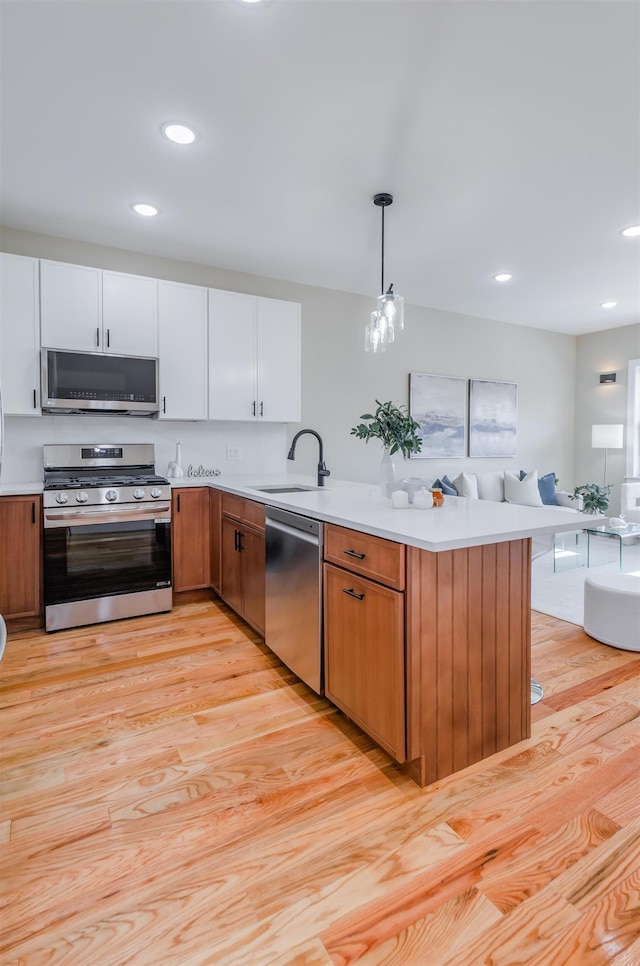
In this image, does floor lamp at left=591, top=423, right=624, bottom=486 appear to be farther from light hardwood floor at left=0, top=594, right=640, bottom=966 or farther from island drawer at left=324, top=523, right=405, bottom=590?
island drawer at left=324, top=523, right=405, bottom=590

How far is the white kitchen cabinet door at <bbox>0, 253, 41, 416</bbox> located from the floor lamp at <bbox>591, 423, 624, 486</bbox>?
5.99 meters

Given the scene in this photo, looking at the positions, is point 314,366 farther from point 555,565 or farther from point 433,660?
point 433,660

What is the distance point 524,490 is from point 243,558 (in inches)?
142

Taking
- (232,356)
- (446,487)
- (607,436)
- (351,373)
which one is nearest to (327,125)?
(232,356)

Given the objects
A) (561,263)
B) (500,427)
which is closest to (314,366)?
(561,263)

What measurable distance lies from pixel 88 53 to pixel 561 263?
3.59m

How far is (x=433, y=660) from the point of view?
63.7 inches

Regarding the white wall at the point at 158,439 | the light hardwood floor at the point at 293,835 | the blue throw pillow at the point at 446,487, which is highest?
the white wall at the point at 158,439

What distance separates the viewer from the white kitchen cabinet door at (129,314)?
130 inches

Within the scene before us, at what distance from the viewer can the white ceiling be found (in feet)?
5.61

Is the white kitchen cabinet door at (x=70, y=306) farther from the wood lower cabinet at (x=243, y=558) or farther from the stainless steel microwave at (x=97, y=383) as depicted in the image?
the wood lower cabinet at (x=243, y=558)

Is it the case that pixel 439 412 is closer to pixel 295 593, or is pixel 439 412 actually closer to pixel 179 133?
pixel 295 593

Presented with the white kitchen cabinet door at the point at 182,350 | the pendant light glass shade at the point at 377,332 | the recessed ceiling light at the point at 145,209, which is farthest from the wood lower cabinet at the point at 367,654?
the recessed ceiling light at the point at 145,209

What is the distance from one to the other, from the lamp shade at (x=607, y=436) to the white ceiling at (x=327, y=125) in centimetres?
256
